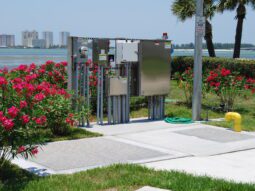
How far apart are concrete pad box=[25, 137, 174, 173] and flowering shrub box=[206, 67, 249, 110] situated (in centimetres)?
443

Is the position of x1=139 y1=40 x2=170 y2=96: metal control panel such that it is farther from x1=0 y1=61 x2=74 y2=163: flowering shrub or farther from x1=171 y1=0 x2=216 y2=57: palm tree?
x1=171 y1=0 x2=216 y2=57: palm tree

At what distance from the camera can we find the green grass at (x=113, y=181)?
5.43m

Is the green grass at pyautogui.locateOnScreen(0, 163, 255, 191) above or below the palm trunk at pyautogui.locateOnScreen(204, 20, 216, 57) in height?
below

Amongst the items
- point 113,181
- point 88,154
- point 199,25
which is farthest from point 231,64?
point 113,181

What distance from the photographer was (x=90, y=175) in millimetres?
6043

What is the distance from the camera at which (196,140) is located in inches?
343

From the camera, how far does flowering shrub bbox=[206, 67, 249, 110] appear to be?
11.9 m

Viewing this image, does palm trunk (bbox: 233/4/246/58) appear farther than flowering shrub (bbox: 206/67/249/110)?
Yes

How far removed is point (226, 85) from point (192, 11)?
16.3 m

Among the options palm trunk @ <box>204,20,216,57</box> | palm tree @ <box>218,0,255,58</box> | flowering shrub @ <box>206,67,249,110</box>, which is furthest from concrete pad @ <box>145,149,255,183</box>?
palm trunk @ <box>204,20,216,57</box>

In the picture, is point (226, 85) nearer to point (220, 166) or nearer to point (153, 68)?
point (153, 68)

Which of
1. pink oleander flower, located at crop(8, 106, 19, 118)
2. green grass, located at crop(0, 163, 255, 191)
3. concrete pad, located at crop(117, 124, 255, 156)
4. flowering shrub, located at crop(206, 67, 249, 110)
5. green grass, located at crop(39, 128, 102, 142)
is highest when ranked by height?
pink oleander flower, located at crop(8, 106, 19, 118)

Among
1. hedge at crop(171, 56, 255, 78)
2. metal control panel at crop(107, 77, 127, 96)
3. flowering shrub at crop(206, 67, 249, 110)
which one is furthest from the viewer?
hedge at crop(171, 56, 255, 78)

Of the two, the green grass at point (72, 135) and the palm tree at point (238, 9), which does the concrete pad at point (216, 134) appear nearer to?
the green grass at point (72, 135)
